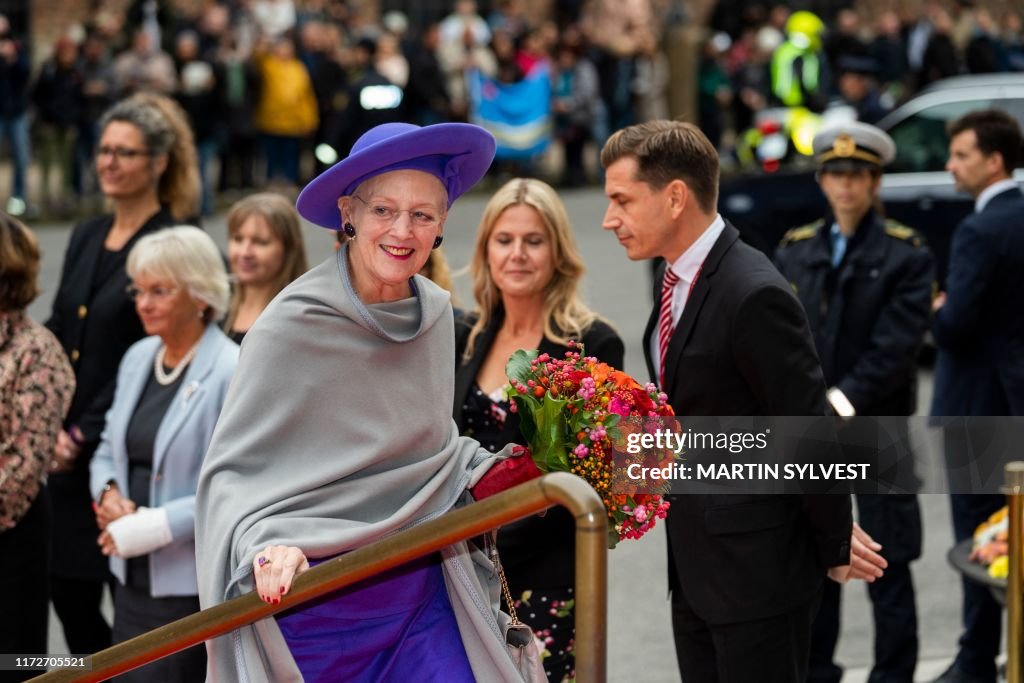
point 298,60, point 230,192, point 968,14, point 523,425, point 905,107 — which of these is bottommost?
point 523,425

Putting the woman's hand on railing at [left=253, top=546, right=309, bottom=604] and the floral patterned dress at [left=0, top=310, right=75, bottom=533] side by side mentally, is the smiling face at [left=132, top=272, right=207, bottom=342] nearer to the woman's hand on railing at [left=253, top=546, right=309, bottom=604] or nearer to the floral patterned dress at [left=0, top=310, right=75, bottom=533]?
the floral patterned dress at [left=0, top=310, right=75, bottom=533]

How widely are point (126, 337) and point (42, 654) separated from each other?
1.30 meters

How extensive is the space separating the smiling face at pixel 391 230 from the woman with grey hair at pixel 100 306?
2.45 m

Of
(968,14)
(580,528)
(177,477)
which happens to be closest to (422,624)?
(580,528)

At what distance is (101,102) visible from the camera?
1681 cm

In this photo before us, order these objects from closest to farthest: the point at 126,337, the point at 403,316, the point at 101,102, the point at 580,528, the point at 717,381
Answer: the point at 580,528 → the point at 403,316 → the point at 717,381 → the point at 126,337 → the point at 101,102

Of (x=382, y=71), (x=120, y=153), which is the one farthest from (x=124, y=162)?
(x=382, y=71)

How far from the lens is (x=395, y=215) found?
3.71 meters

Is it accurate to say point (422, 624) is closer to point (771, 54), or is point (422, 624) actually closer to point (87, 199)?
point (87, 199)

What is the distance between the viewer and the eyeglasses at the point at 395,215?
3715mm

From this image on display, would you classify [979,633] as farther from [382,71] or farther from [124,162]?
[382,71]

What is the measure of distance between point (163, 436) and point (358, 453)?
1773mm

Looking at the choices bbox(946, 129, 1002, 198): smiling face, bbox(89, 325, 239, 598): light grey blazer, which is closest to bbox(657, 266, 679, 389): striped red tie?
bbox(89, 325, 239, 598): light grey blazer

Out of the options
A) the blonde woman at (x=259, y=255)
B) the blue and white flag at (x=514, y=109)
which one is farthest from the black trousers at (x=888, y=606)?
the blue and white flag at (x=514, y=109)
